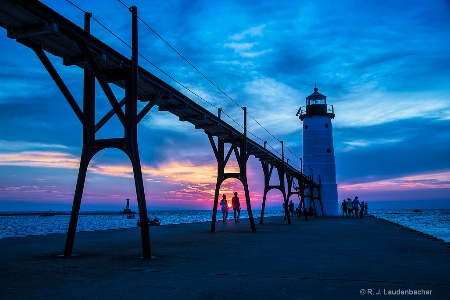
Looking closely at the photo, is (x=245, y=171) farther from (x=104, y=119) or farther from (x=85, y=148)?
Result: (x=85, y=148)

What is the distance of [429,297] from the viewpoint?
4770 mm

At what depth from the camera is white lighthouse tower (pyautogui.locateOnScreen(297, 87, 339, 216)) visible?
43.9 meters

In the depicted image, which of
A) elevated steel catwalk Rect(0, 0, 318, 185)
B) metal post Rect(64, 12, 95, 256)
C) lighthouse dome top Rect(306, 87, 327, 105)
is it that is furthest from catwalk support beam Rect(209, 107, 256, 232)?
lighthouse dome top Rect(306, 87, 327, 105)

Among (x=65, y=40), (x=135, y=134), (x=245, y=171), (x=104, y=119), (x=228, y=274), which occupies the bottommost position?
(x=228, y=274)

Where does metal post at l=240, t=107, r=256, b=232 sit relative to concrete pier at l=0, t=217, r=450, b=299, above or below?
above

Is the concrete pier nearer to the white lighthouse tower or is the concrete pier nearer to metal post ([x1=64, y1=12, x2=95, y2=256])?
metal post ([x1=64, y1=12, x2=95, y2=256])

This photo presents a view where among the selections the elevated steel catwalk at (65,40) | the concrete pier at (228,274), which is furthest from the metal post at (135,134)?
the concrete pier at (228,274)

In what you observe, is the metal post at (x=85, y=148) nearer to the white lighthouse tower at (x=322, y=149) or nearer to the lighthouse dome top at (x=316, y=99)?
the white lighthouse tower at (x=322, y=149)

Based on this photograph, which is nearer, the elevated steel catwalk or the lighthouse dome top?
the elevated steel catwalk

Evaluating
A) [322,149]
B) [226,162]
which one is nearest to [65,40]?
[226,162]

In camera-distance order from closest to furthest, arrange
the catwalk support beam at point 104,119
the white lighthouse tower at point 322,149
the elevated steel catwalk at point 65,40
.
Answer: the elevated steel catwalk at point 65,40, the catwalk support beam at point 104,119, the white lighthouse tower at point 322,149

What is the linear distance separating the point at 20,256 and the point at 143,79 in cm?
536

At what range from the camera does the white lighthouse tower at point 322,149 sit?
4391 cm

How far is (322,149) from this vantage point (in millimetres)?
44406
